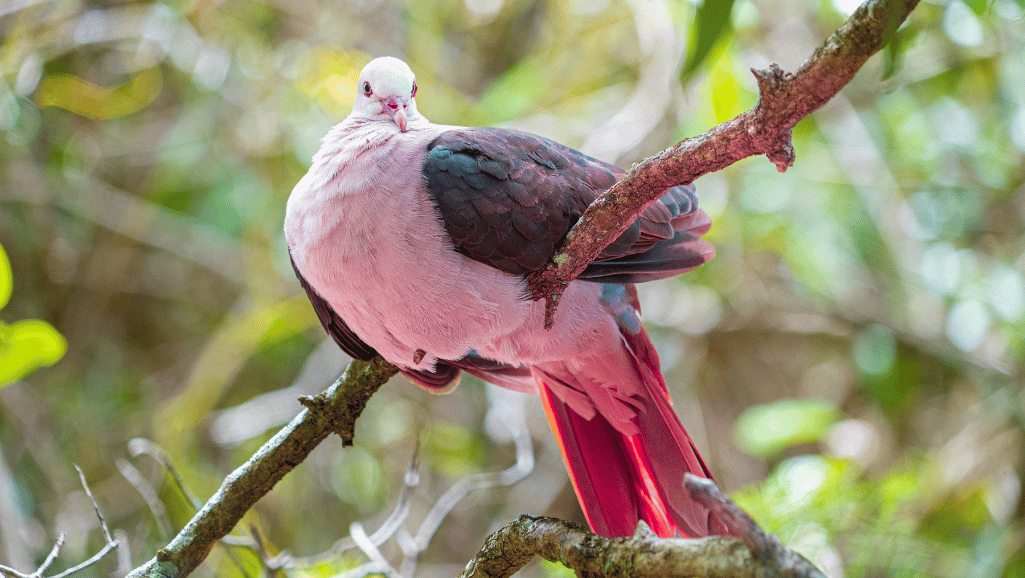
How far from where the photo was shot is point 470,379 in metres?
3.59

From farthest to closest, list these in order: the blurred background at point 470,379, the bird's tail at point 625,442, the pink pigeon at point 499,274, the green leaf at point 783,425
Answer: the blurred background at point 470,379
the green leaf at point 783,425
the bird's tail at point 625,442
the pink pigeon at point 499,274

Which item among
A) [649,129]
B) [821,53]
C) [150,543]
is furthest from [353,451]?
[821,53]

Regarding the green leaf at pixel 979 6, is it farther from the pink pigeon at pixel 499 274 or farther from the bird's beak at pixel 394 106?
the bird's beak at pixel 394 106

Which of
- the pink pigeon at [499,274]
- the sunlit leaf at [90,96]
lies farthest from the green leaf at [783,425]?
the sunlit leaf at [90,96]

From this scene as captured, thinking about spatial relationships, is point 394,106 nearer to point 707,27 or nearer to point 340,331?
point 340,331

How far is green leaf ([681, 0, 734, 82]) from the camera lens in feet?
2.36

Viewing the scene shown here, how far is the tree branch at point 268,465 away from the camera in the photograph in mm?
1457

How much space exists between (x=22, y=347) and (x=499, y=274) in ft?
3.28

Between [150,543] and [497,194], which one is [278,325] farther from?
[497,194]

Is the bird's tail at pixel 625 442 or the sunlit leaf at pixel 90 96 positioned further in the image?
the sunlit leaf at pixel 90 96

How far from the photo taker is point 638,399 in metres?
1.72

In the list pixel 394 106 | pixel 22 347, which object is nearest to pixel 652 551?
pixel 394 106

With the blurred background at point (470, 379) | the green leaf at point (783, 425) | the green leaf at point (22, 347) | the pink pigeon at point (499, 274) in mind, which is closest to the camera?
the pink pigeon at point (499, 274)

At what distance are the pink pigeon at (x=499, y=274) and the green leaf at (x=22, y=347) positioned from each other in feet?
1.75
